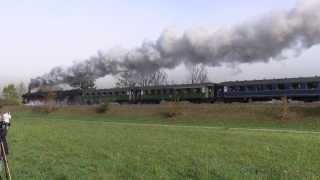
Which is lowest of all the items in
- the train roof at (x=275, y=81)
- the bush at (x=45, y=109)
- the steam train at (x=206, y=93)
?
the bush at (x=45, y=109)

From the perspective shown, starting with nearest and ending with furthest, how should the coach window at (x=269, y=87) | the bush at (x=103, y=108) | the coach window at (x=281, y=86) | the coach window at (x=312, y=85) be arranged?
1. the coach window at (x=312, y=85)
2. the coach window at (x=281, y=86)
3. the coach window at (x=269, y=87)
4. the bush at (x=103, y=108)

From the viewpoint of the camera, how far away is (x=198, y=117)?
59.8 m

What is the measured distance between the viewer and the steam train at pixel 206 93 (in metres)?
59.0

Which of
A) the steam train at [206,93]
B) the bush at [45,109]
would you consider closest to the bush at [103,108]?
the steam train at [206,93]

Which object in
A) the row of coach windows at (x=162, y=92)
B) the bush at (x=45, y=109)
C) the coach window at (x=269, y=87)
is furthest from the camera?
the bush at (x=45, y=109)

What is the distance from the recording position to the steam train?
59.0 meters

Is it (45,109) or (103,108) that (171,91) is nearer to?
(103,108)

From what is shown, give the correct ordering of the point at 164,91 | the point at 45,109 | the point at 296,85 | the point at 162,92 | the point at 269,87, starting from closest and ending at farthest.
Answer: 1. the point at 296,85
2. the point at 269,87
3. the point at 164,91
4. the point at 162,92
5. the point at 45,109

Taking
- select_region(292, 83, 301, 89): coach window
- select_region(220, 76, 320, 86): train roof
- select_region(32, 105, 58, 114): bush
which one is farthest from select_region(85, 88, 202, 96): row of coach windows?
select_region(292, 83, 301, 89): coach window

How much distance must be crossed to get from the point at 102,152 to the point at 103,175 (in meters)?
5.16

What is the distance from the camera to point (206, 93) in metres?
70.0

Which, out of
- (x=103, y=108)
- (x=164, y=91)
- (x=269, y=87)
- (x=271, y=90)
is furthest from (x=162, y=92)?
(x=271, y=90)

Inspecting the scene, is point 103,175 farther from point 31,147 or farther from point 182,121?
point 182,121

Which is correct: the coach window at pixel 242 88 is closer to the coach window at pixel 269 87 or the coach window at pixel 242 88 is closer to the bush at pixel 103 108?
the coach window at pixel 269 87
